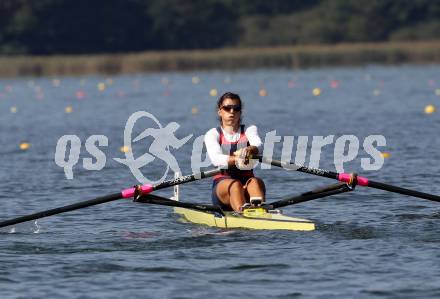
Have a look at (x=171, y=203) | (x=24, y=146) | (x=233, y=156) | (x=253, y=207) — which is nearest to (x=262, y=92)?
(x=24, y=146)

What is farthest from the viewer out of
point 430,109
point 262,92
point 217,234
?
point 262,92

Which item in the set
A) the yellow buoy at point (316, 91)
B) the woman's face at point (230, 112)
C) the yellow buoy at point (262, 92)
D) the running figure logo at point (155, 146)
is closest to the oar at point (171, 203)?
the woman's face at point (230, 112)

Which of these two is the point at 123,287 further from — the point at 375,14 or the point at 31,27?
the point at 375,14

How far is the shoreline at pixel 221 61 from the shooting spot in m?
71.9

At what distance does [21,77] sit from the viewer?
72562mm

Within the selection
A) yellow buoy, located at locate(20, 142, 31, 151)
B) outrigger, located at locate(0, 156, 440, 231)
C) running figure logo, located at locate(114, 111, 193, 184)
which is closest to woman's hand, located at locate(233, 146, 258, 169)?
outrigger, located at locate(0, 156, 440, 231)

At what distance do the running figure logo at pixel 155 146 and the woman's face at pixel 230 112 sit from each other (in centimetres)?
545

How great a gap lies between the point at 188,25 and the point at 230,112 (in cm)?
9197

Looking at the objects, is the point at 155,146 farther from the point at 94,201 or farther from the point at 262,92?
the point at 262,92

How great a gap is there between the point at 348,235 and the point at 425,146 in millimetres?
10622

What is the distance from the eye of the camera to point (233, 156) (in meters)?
14.9

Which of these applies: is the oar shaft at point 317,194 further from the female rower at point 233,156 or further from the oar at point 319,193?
the female rower at point 233,156

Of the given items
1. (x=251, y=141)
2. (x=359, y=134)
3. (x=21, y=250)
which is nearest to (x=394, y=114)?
(x=359, y=134)

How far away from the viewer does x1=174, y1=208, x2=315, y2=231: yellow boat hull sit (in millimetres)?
14047
